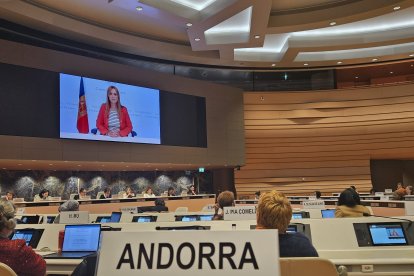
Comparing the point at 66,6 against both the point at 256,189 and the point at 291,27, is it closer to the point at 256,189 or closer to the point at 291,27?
the point at 291,27

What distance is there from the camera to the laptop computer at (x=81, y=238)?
487 centimetres

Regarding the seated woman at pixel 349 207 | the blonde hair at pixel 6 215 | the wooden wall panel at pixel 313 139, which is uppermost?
the wooden wall panel at pixel 313 139

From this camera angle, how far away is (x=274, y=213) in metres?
2.83

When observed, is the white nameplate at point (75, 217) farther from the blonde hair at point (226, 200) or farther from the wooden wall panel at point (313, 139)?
the wooden wall panel at point (313, 139)

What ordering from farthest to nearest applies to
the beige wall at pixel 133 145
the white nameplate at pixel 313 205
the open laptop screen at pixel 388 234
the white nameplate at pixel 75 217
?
the beige wall at pixel 133 145, the white nameplate at pixel 313 205, the white nameplate at pixel 75 217, the open laptop screen at pixel 388 234

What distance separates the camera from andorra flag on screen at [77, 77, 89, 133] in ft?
41.8

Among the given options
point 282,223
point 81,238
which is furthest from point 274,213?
point 81,238

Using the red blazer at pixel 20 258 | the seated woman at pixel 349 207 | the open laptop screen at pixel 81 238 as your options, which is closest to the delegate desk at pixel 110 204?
the open laptop screen at pixel 81 238

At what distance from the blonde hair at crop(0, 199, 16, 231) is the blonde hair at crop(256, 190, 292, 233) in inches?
71.1

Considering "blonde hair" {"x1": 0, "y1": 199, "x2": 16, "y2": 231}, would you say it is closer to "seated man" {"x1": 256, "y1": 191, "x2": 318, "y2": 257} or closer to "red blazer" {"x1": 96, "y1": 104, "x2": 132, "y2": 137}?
"seated man" {"x1": 256, "y1": 191, "x2": 318, "y2": 257}

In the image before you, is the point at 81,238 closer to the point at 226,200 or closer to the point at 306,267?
the point at 226,200

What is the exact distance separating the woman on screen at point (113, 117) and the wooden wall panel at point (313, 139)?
250 inches

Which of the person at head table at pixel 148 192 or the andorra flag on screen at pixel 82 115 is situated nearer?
the andorra flag on screen at pixel 82 115

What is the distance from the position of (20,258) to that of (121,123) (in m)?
11.1
